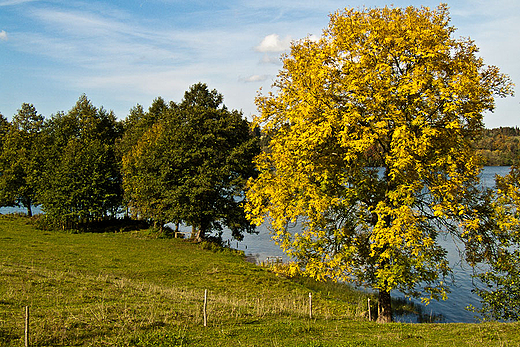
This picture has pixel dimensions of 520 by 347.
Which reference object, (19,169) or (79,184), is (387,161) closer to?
(79,184)

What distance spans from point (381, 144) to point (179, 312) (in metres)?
11.5

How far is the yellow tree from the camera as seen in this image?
1573cm

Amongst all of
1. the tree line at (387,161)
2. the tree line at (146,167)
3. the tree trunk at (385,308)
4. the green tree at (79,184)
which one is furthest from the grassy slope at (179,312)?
the green tree at (79,184)

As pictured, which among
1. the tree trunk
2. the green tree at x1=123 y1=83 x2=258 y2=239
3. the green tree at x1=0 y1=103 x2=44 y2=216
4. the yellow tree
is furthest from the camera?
the green tree at x1=0 y1=103 x2=44 y2=216

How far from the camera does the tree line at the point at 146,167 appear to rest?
4278 cm

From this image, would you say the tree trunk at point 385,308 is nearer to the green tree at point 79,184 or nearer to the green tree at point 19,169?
the green tree at point 79,184

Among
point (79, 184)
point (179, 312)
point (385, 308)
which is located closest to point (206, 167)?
point (79, 184)

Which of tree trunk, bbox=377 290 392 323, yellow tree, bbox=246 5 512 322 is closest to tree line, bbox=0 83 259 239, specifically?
yellow tree, bbox=246 5 512 322

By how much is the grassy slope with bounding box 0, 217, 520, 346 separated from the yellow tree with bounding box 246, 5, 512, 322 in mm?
2160

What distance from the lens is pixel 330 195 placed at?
18141 mm

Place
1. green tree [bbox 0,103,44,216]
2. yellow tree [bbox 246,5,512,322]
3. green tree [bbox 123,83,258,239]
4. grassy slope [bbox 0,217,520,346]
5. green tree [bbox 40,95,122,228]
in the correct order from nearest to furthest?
1. grassy slope [bbox 0,217,520,346]
2. yellow tree [bbox 246,5,512,322]
3. green tree [bbox 123,83,258,239]
4. green tree [bbox 40,95,122,228]
5. green tree [bbox 0,103,44,216]

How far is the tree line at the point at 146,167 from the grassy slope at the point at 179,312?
7.72 meters

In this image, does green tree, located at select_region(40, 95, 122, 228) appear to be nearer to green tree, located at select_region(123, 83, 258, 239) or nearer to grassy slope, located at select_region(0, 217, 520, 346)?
green tree, located at select_region(123, 83, 258, 239)

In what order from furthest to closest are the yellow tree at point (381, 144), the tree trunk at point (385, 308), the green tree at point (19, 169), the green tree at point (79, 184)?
the green tree at point (19, 169) → the green tree at point (79, 184) → the tree trunk at point (385, 308) → the yellow tree at point (381, 144)
